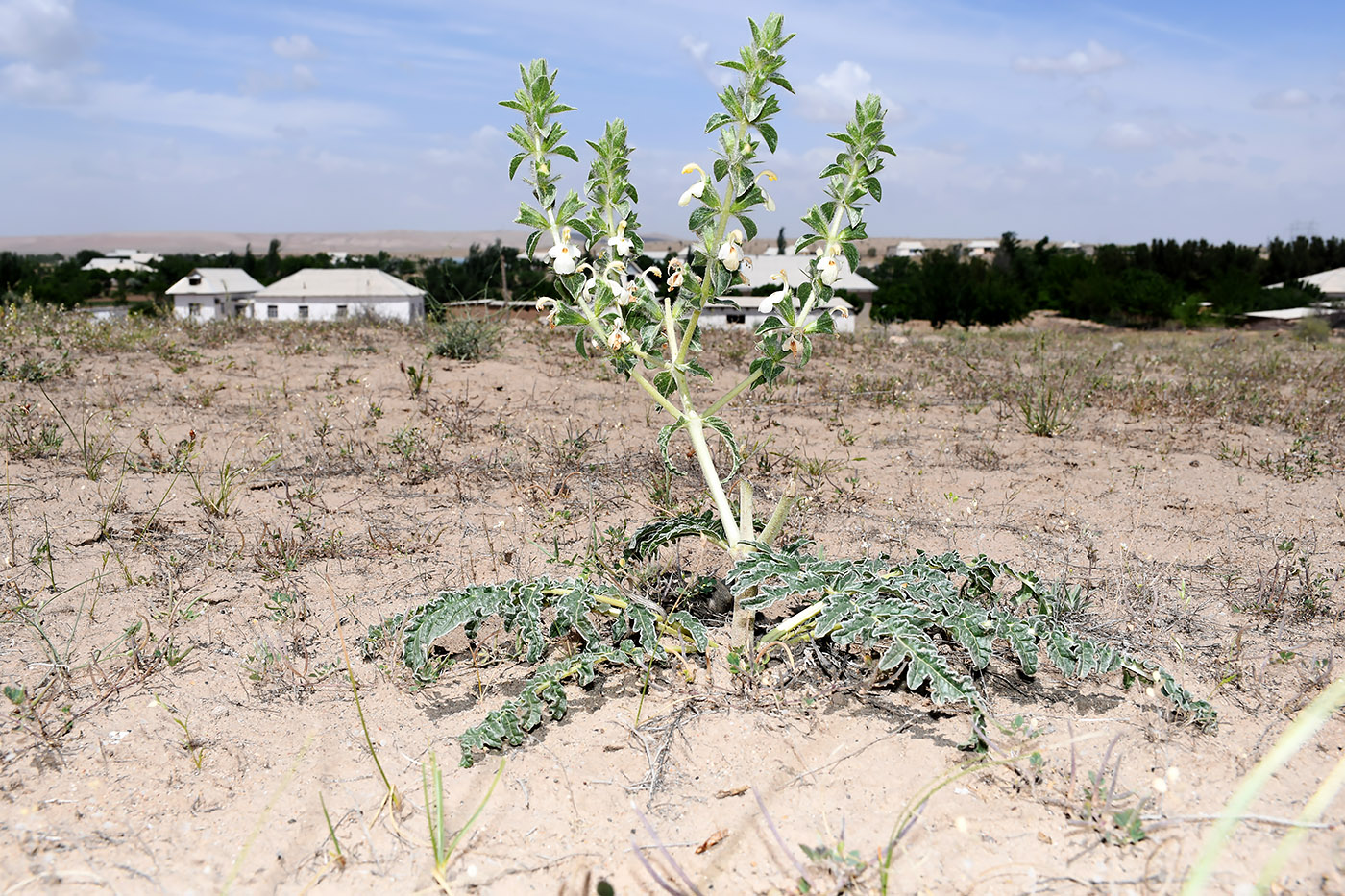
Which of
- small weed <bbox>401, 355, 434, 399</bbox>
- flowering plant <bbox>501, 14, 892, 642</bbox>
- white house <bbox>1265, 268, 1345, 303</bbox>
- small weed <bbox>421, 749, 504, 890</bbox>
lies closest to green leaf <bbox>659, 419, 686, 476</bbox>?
flowering plant <bbox>501, 14, 892, 642</bbox>

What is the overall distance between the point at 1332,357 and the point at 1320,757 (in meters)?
9.65

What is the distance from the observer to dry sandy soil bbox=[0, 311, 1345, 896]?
196cm

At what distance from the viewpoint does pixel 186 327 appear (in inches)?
318

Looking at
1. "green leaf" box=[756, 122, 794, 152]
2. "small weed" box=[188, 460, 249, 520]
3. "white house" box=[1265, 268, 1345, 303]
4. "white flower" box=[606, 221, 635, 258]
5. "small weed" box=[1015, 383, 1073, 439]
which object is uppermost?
"white house" box=[1265, 268, 1345, 303]

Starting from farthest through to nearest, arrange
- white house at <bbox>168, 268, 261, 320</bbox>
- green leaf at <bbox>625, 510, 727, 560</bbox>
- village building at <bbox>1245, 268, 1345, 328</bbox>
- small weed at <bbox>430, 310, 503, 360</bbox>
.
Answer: white house at <bbox>168, 268, 261, 320</bbox>
village building at <bbox>1245, 268, 1345, 328</bbox>
small weed at <bbox>430, 310, 503, 360</bbox>
green leaf at <bbox>625, 510, 727, 560</bbox>

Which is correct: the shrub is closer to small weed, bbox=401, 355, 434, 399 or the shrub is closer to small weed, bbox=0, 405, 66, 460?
small weed, bbox=401, 355, 434, 399

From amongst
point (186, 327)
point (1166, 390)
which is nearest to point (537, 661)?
point (1166, 390)

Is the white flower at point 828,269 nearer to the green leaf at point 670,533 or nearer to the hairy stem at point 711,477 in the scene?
the hairy stem at point 711,477

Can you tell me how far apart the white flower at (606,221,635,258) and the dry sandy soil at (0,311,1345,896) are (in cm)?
106

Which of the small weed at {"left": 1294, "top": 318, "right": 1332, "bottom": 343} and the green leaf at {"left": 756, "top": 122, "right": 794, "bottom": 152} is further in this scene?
the small weed at {"left": 1294, "top": 318, "right": 1332, "bottom": 343}

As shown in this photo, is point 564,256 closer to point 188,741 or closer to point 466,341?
point 188,741

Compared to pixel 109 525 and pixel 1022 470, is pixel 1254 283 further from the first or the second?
pixel 109 525

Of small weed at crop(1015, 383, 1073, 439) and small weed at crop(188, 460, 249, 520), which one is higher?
small weed at crop(1015, 383, 1073, 439)

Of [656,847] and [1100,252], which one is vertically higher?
[1100,252]
